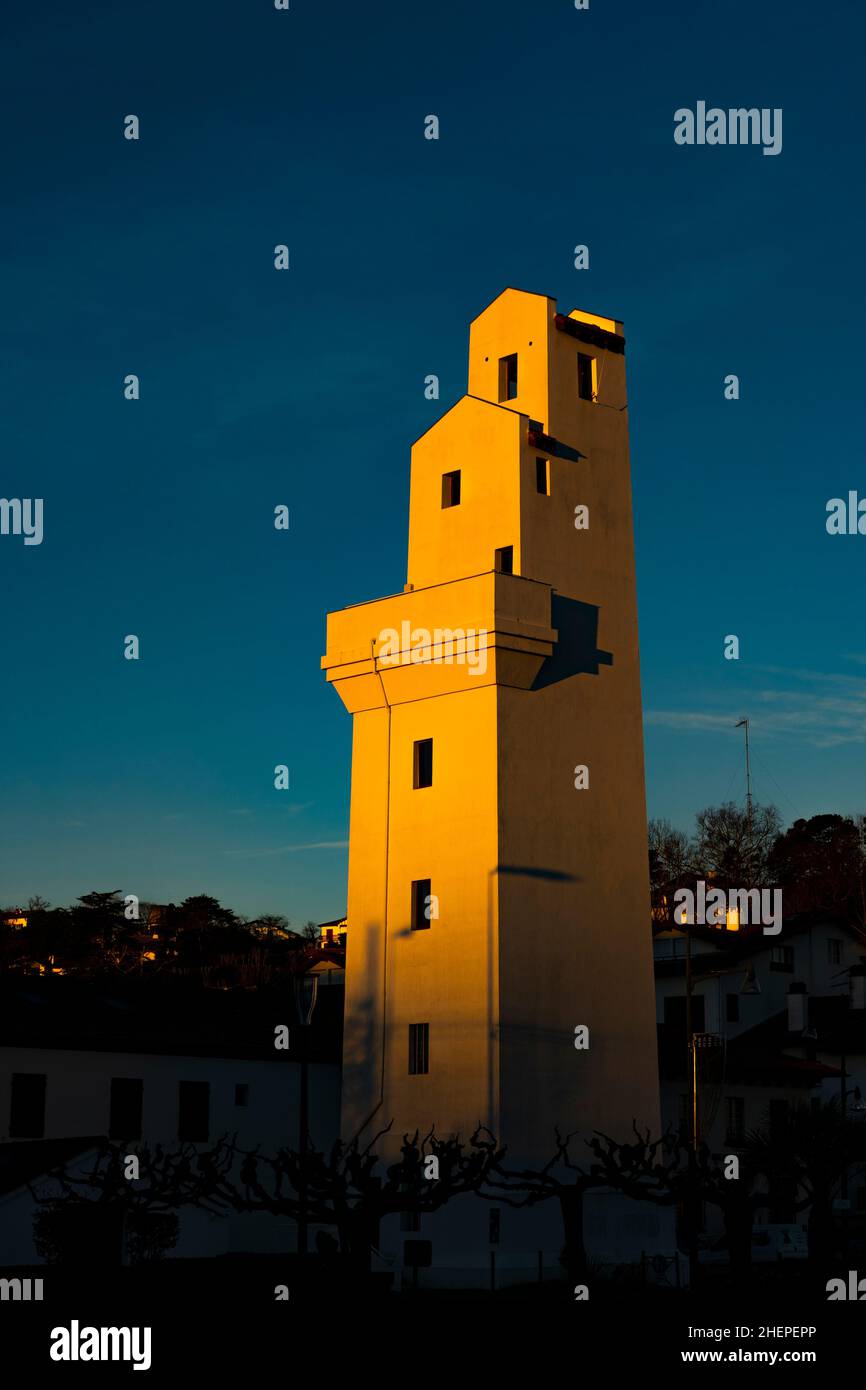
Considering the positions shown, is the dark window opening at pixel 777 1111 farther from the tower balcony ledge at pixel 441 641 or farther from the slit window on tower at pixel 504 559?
the slit window on tower at pixel 504 559

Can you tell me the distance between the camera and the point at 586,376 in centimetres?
5994

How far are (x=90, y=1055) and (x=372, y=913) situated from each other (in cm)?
995

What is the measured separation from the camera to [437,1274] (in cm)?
5022

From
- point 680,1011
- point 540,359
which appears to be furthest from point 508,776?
point 680,1011

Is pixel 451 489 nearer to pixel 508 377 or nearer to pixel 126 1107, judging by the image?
pixel 508 377

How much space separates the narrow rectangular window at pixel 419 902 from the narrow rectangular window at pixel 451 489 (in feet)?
42.4

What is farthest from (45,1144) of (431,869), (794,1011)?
(794,1011)

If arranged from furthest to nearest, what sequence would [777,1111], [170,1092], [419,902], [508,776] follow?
[777,1111], [170,1092], [419,902], [508,776]

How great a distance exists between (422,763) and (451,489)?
31.8 feet

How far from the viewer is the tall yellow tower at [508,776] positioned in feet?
173

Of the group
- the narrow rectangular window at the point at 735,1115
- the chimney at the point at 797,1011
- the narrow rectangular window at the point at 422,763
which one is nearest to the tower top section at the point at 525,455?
the narrow rectangular window at the point at 422,763

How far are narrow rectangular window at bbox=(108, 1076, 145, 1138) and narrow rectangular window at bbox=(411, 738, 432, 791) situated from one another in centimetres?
1329
